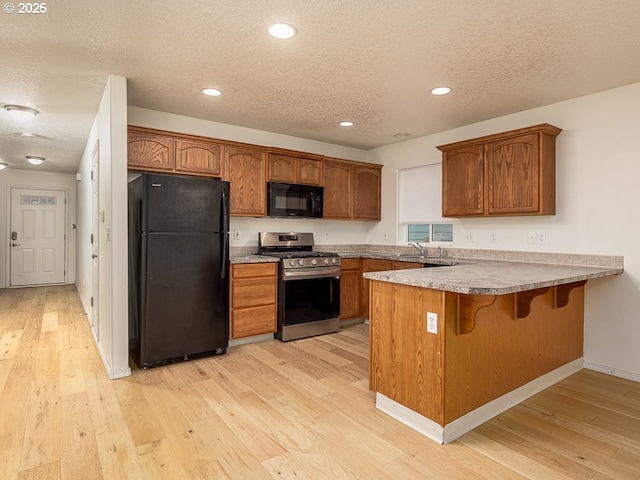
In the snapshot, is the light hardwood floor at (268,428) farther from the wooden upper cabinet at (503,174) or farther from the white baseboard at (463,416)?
the wooden upper cabinet at (503,174)

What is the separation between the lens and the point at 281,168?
438 cm

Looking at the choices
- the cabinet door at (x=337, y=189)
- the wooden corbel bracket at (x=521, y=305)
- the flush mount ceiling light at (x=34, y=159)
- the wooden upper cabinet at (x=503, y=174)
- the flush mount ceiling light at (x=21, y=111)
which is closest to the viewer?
the wooden corbel bracket at (x=521, y=305)

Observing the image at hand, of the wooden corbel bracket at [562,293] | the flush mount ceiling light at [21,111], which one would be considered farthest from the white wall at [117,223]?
the wooden corbel bracket at [562,293]

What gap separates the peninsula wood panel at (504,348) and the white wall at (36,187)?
27.1 ft

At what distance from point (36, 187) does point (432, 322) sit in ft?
27.5

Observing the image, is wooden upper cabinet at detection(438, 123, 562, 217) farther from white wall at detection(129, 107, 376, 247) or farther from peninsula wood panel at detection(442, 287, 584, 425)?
white wall at detection(129, 107, 376, 247)

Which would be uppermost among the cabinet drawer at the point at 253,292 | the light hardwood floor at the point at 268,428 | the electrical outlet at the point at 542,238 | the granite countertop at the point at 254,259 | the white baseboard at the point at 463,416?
the electrical outlet at the point at 542,238

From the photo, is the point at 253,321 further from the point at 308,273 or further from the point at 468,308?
the point at 468,308

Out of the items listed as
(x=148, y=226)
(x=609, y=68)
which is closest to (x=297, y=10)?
(x=148, y=226)

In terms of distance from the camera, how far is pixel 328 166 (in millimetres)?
4801

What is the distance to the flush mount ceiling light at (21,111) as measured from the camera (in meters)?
3.70

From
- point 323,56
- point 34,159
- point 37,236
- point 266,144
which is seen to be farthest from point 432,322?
point 37,236

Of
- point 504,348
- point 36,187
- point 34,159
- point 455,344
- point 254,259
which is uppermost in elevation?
point 34,159

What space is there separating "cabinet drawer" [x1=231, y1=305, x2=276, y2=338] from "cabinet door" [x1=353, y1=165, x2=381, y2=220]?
6.14 ft
